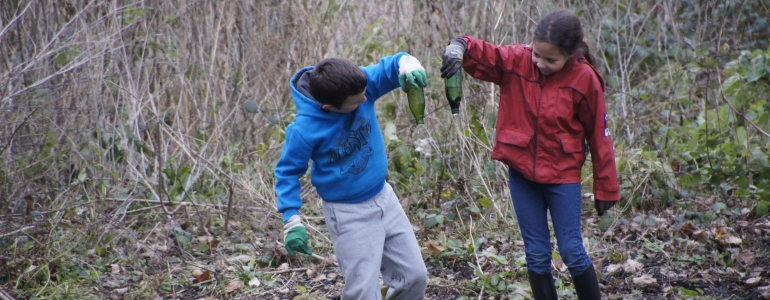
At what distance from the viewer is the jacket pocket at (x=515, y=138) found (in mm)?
3070

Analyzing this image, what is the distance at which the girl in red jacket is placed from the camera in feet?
9.79

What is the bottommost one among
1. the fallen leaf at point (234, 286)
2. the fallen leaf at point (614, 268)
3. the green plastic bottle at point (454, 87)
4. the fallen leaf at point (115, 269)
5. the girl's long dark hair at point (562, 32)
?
the fallen leaf at point (115, 269)

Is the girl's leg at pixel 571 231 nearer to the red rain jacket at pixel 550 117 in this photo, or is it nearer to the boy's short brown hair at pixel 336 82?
the red rain jacket at pixel 550 117

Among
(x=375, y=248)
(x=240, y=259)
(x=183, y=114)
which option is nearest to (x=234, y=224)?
(x=240, y=259)

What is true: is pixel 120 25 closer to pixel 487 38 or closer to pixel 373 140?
pixel 487 38

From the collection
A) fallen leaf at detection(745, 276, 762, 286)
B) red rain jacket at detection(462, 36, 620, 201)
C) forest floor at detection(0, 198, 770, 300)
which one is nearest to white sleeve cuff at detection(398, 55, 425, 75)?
red rain jacket at detection(462, 36, 620, 201)

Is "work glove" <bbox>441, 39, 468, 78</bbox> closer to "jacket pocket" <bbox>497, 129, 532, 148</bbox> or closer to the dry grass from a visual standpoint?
"jacket pocket" <bbox>497, 129, 532, 148</bbox>

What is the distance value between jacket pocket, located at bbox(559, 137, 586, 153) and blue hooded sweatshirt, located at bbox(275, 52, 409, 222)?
0.77 meters

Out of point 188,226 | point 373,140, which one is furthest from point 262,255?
point 373,140

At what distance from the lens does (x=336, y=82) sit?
2.86 metres

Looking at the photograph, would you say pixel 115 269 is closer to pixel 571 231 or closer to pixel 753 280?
pixel 571 231

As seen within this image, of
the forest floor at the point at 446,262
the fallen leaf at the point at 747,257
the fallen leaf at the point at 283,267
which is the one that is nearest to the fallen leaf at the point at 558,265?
the forest floor at the point at 446,262

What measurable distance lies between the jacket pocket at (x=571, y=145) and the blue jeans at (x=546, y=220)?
16 centimetres

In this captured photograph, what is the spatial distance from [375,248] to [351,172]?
1.13 ft
